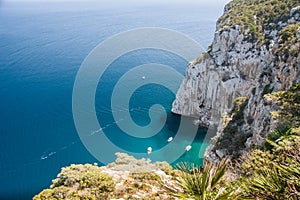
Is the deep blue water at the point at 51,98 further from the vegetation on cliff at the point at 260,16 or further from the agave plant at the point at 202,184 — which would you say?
the agave plant at the point at 202,184

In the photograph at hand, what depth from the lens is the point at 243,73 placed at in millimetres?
36500

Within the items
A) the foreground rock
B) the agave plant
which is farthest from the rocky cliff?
the agave plant

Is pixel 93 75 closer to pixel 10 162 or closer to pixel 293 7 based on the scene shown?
pixel 10 162

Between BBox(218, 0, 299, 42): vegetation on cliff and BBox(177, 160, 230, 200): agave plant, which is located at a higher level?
BBox(218, 0, 299, 42): vegetation on cliff

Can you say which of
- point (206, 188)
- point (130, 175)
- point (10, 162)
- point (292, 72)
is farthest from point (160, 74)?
point (206, 188)

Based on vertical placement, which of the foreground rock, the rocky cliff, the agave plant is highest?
the rocky cliff

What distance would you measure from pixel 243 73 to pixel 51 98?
30.1 meters

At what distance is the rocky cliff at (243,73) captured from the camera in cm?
2141

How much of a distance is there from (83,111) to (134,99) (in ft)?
28.5

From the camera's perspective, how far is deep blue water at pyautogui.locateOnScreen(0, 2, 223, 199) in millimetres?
31234

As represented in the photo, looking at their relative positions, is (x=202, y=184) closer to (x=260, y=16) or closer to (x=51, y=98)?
(x=260, y=16)

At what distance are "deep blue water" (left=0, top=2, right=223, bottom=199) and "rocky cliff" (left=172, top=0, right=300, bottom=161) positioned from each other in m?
5.57

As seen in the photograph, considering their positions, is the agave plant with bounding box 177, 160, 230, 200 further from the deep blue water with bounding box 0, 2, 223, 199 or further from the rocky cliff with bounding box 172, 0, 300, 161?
the deep blue water with bounding box 0, 2, 223, 199

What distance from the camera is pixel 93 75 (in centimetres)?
5450
